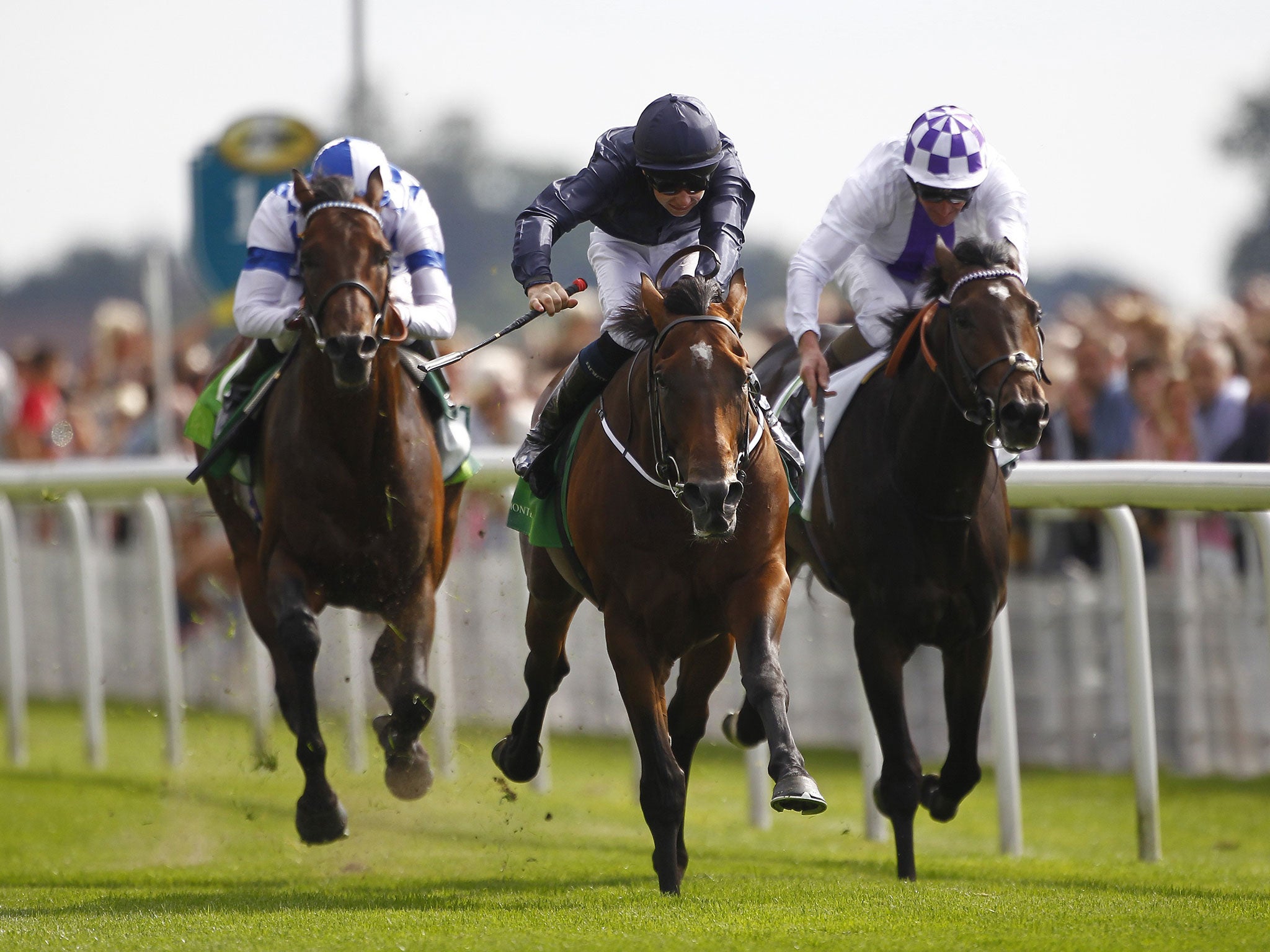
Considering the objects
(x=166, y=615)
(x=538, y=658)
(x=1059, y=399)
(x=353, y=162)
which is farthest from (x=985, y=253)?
(x=166, y=615)

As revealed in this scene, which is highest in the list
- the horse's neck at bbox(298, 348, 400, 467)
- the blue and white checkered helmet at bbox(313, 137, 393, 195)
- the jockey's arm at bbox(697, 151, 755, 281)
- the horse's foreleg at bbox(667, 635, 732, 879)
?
the blue and white checkered helmet at bbox(313, 137, 393, 195)

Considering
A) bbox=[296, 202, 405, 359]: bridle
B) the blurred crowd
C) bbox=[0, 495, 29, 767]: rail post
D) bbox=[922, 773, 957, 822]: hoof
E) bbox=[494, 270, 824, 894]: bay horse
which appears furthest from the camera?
bbox=[0, 495, 29, 767]: rail post

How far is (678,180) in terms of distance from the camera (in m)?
6.03

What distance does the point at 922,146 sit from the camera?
6457 millimetres

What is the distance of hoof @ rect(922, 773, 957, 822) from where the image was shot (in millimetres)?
6418

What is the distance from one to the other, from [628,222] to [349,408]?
117 centimetres

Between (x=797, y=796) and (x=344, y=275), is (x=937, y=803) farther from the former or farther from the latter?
(x=344, y=275)

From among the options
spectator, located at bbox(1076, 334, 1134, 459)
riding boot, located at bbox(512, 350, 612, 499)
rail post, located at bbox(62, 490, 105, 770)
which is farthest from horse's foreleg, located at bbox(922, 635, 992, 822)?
rail post, located at bbox(62, 490, 105, 770)

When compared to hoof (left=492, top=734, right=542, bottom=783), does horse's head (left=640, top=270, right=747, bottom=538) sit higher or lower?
higher

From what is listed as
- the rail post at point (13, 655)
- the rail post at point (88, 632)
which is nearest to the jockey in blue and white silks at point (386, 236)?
the rail post at point (88, 632)

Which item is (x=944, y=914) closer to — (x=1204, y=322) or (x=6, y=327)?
(x=1204, y=322)

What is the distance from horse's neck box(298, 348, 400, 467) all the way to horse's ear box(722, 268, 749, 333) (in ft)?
4.87

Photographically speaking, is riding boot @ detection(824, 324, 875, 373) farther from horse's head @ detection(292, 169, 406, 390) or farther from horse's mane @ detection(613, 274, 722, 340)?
horse's head @ detection(292, 169, 406, 390)

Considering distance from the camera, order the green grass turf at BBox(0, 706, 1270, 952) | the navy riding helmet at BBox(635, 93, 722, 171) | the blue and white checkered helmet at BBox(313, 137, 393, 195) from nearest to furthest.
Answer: the green grass turf at BBox(0, 706, 1270, 952) → the navy riding helmet at BBox(635, 93, 722, 171) → the blue and white checkered helmet at BBox(313, 137, 393, 195)
